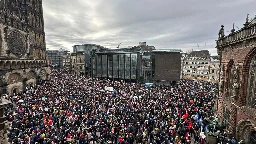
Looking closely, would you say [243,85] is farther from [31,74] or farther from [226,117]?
[31,74]

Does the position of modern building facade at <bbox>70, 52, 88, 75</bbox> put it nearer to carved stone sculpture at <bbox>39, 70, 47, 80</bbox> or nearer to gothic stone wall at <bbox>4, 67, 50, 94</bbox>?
gothic stone wall at <bbox>4, 67, 50, 94</bbox>

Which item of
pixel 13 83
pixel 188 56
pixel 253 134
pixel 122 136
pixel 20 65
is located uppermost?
pixel 188 56

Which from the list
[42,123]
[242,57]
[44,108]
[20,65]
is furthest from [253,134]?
[20,65]

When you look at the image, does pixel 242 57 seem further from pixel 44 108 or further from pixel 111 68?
pixel 111 68

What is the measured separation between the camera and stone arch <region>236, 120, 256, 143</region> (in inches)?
409

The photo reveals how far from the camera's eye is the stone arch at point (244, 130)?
10377 millimetres

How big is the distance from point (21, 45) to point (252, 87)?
107 ft

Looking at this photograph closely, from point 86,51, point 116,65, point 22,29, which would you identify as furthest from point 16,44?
point 86,51

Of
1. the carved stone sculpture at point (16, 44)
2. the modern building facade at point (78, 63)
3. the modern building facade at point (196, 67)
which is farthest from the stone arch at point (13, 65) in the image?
the modern building facade at point (196, 67)

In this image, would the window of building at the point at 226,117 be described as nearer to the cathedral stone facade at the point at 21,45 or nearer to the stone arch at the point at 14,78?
the cathedral stone facade at the point at 21,45

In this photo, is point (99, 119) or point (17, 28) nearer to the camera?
point (99, 119)

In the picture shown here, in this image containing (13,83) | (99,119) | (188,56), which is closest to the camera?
(99,119)

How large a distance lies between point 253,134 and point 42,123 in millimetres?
16487

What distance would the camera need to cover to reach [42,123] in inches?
607
